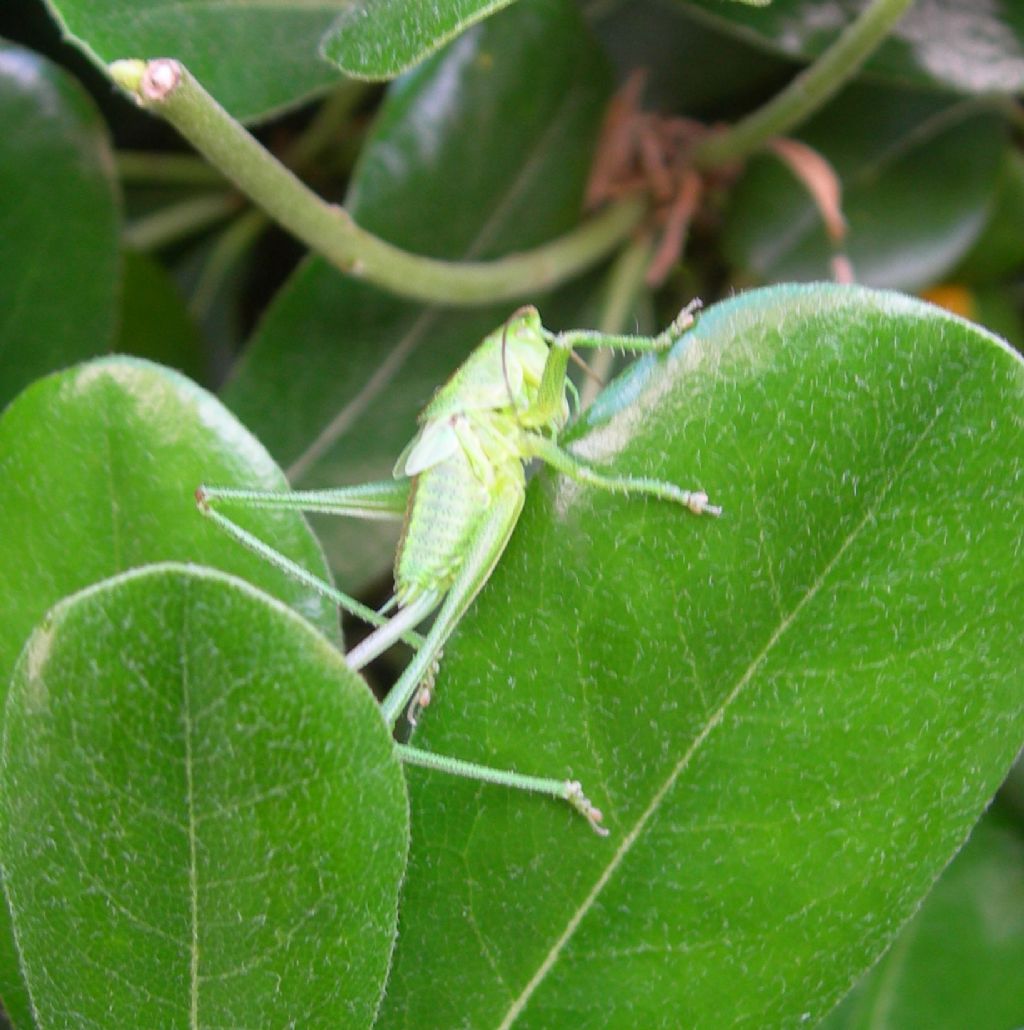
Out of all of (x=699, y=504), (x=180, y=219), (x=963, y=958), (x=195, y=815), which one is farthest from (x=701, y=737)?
(x=180, y=219)

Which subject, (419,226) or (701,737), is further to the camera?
(419,226)

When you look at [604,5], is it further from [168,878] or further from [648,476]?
[168,878]

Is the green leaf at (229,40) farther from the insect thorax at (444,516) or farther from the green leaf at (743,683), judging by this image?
the green leaf at (743,683)

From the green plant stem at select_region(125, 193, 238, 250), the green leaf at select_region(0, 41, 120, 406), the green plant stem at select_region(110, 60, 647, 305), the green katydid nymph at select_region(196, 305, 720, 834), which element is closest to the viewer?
the green plant stem at select_region(110, 60, 647, 305)

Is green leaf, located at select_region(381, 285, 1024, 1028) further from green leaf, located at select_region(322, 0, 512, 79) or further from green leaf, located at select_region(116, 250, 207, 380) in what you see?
green leaf, located at select_region(116, 250, 207, 380)

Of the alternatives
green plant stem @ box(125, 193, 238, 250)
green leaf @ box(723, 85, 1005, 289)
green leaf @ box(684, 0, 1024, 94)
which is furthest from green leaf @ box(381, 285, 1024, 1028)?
green plant stem @ box(125, 193, 238, 250)

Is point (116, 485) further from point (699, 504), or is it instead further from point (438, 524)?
point (699, 504)

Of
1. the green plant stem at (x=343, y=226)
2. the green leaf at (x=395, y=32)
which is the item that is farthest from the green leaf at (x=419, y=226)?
the green leaf at (x=395, y=32)
